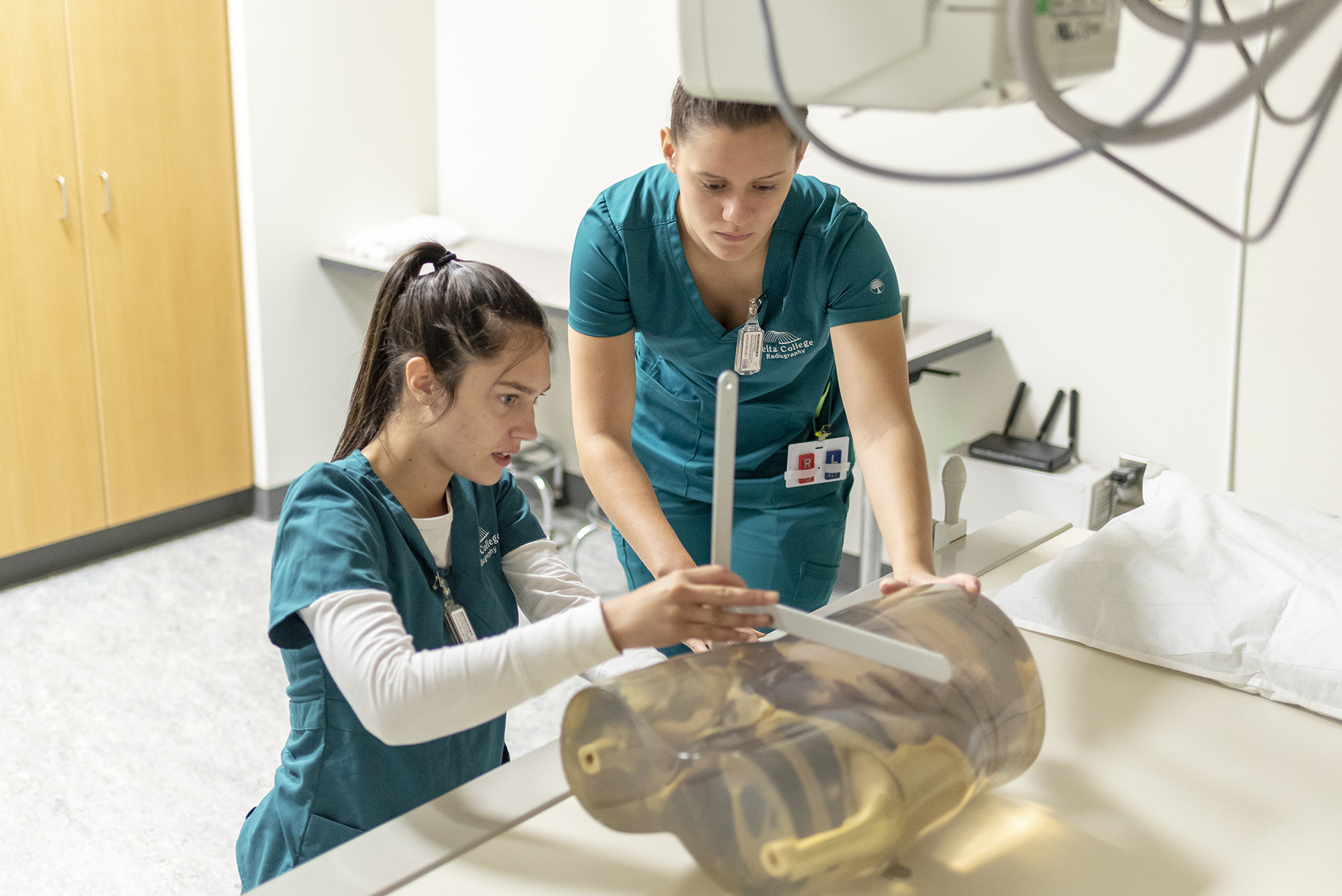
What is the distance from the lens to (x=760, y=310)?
1.42 metres

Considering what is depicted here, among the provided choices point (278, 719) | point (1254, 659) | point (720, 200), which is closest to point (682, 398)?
point (720, 200)

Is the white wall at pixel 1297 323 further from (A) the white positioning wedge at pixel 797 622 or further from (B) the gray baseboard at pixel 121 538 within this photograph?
(B) the gray baseboard at pixel 121 538

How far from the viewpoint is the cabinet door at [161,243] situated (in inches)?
113

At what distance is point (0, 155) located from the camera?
2678mm

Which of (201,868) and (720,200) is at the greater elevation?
(720,200)

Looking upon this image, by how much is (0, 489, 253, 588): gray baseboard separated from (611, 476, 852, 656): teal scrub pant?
2.12m

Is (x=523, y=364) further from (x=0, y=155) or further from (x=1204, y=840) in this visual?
(x=0, y=155)

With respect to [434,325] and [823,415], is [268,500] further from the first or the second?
[434,325]

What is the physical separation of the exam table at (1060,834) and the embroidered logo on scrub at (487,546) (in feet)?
0.96

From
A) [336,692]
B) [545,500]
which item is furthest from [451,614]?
[545,500]

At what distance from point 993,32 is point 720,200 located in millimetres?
604

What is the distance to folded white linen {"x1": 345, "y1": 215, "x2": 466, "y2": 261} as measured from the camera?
3.26 metres

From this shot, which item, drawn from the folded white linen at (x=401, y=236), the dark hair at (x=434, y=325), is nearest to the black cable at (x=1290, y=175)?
the dark hair at (x=434, y=325)

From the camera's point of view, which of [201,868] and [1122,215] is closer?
[201,868]
